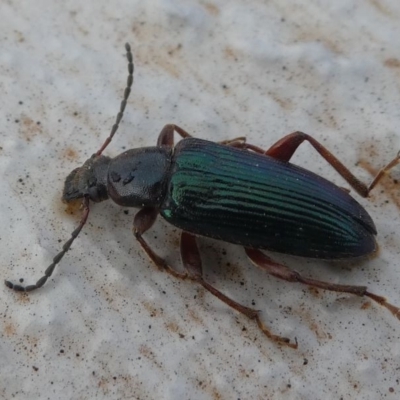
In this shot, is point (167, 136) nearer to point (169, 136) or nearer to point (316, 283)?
point (169, 136)

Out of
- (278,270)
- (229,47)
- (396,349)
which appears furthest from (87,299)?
(229,47)

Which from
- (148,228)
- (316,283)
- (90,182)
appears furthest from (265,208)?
(90,182)

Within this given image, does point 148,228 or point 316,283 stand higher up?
point 316,283

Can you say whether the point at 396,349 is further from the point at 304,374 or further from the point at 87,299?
the point at 87,299

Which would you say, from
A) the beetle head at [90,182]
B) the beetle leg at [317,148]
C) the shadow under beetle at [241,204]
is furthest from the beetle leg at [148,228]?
the beetle leg at [317,148]

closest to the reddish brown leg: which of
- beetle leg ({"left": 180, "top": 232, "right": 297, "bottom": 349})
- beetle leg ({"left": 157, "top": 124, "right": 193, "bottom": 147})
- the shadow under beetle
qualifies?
beetle leg ({"left": 157, "top": 124, "right": 193, "bottom": 147})

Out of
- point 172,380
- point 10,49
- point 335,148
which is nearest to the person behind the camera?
point 172,380
